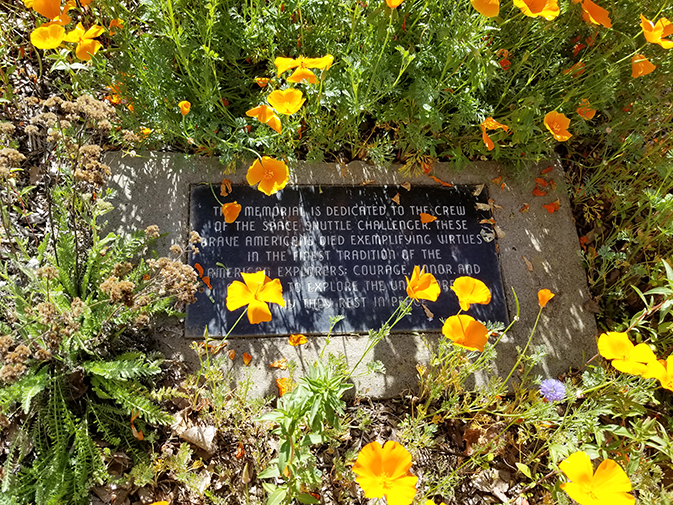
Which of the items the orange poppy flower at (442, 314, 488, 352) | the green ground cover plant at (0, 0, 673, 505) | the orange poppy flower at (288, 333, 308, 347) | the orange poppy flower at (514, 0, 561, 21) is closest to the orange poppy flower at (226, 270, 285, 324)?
the green ground cover plant at (0, 0, 673, 505)

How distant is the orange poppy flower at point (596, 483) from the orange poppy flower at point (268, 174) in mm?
1773

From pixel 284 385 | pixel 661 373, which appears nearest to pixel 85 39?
pixel 284 385

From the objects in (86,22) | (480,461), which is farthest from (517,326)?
(86,22)

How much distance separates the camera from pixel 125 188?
2.78 m

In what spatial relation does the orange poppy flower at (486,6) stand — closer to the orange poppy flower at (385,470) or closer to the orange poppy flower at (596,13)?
the orange poppy flower at (596,13)

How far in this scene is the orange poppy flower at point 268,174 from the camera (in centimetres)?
230

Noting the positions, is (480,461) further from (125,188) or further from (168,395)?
(125,188)

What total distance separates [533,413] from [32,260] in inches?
107

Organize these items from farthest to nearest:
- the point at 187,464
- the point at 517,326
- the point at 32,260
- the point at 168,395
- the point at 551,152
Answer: the point at 551,152, the point at 517,326, the point at 32,260, the point at 187,464, the point at 168,395

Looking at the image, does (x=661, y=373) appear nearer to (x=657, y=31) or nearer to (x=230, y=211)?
(x=657, y=31)

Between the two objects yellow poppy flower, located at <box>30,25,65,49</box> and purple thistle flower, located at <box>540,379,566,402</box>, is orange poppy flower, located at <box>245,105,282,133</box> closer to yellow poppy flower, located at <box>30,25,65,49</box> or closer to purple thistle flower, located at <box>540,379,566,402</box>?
yellow poppy flower, located at <box>30,25,65,49</box>

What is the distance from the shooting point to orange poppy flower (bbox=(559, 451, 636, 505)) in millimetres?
1658

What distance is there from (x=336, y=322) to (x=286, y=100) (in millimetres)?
1227

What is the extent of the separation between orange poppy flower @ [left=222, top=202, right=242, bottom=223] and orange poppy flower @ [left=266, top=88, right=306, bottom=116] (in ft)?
2.58
